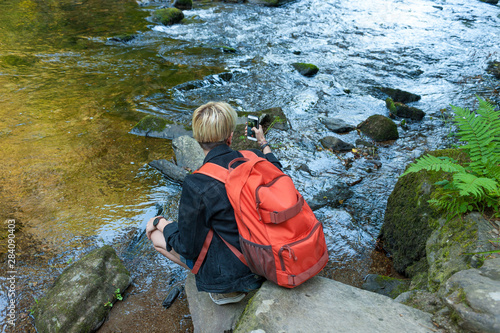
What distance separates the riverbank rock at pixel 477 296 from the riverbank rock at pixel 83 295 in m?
3.25

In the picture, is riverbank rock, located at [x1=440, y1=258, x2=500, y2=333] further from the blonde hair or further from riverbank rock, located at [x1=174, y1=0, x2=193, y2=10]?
riverbank rock, located at [x1=174, y1=0, x2=193, y2=10]

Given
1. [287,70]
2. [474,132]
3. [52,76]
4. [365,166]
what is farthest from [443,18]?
[52,76]

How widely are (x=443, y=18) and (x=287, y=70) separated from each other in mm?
9740

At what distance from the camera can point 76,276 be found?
11.8ft

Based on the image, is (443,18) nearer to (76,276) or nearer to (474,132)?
(474,132)

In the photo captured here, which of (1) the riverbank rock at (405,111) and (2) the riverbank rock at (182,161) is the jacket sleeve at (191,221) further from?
(1) the riverbank rock at (405,111)

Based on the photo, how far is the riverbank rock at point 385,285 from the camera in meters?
3.36

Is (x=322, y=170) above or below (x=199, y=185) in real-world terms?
below

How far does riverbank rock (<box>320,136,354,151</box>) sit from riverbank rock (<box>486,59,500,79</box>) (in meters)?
6.04

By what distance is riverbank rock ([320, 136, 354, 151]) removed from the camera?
21.1ft

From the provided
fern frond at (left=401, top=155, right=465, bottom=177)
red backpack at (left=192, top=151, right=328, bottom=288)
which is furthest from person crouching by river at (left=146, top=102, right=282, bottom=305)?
fern frond at (left=401, top=155, right=465, bottom=177)

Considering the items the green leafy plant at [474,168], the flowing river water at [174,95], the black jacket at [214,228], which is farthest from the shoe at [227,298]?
the green leafy plant at [474,168]

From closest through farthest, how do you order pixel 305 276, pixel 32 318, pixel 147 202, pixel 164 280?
pixel 305 276, pixel 32 318, pixel 164 280, pixel 147 202

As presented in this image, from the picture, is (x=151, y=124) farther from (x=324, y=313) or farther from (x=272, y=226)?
(x=324, y=313)
